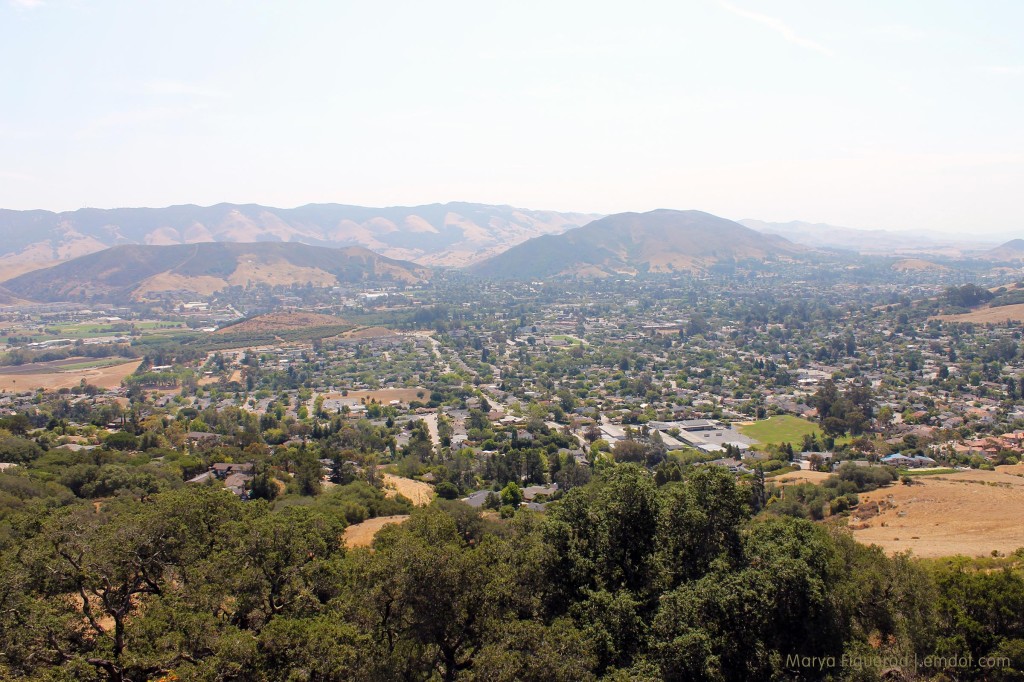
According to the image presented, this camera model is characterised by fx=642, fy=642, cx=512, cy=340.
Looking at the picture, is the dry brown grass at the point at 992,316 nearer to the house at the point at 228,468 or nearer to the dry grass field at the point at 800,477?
the dry grass field at the point at 800,477

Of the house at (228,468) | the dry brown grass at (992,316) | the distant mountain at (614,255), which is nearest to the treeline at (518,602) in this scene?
the house at (228,468)

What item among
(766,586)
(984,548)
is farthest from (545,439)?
(766,586)

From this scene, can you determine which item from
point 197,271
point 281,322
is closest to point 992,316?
A: point 281,322

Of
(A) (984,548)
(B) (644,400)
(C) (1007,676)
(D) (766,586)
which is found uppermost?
(D) (766,586)

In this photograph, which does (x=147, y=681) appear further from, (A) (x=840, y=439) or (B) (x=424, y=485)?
(A) (x=840, y=439)

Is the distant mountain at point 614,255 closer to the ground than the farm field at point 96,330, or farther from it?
farther from it

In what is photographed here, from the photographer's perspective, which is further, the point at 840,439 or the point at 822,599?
the point at 840,439

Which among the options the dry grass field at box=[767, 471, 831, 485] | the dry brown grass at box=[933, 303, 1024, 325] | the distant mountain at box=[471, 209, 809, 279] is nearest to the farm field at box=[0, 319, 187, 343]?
the dry grass field at box=[767, 471, 831, 485]
